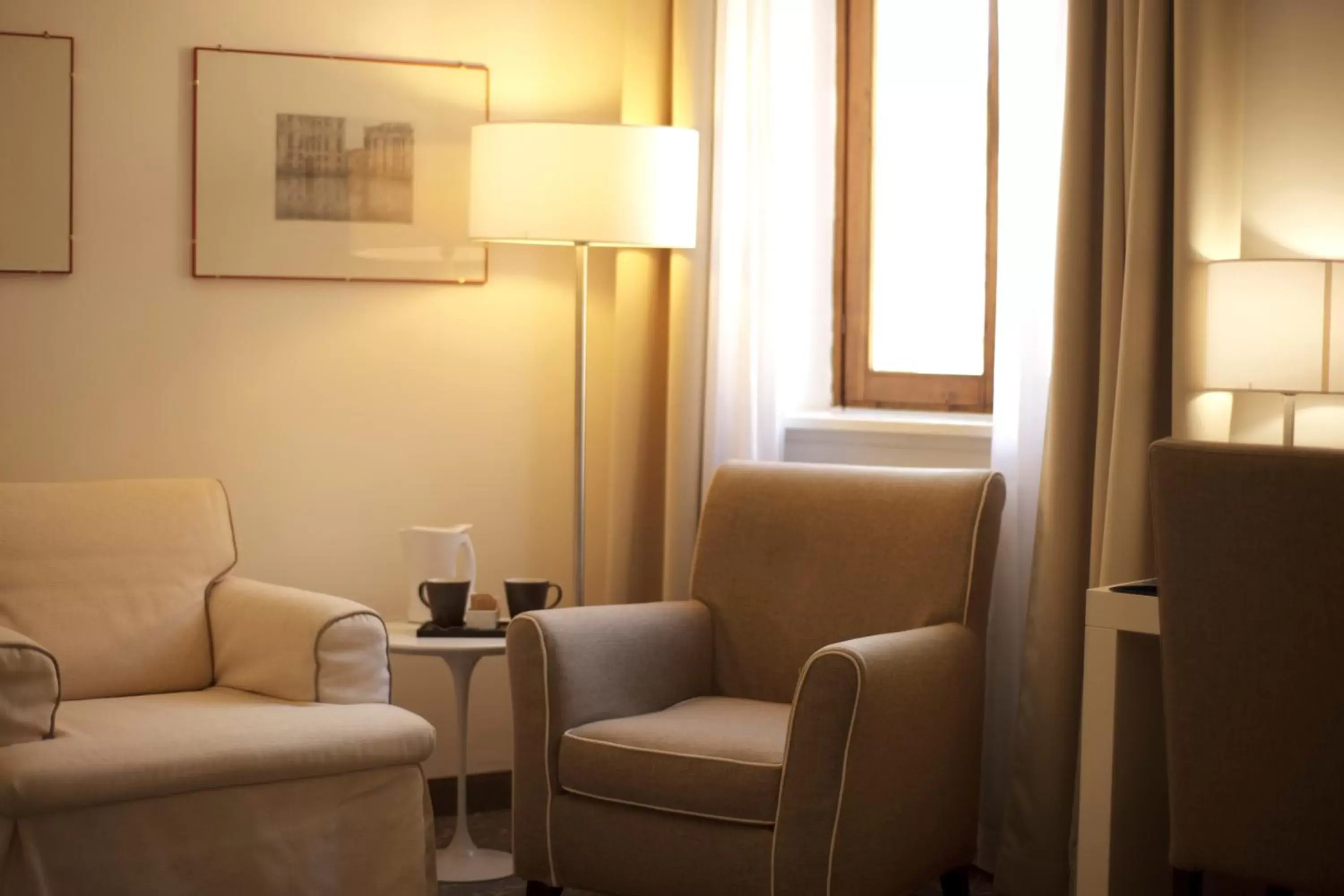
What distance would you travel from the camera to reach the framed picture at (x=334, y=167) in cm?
375

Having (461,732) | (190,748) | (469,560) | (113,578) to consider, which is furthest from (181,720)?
(469,560)

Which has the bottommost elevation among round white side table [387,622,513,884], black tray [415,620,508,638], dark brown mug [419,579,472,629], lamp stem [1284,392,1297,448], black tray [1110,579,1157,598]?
round white side table [387,622,513,884]

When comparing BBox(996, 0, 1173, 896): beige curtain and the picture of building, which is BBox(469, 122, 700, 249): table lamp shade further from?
BBox(996, 0, 1173, 896): beige curtain

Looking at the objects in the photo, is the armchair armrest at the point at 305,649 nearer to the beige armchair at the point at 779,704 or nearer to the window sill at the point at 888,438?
the beige armchair at the point at 779,704

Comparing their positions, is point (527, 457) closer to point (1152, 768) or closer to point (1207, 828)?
point (1152, 768)

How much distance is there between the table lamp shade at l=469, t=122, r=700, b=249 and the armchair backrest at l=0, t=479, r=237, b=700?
95 centimetres

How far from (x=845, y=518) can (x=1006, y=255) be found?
0.65 meters

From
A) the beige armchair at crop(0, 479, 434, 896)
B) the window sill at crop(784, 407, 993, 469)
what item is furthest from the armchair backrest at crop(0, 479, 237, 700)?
the window sill at crop(784, 407, 993, 469)

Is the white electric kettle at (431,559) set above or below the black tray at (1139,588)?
below

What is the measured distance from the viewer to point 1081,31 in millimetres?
3043

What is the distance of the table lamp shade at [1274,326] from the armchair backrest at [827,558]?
0.65 m

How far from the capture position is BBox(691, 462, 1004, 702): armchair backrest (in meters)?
3.13

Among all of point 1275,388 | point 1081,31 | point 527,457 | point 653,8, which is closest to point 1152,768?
point 1275,388

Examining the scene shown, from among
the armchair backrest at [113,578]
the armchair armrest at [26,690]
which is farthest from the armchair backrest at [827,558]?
the armchair armrest at [26,690]
